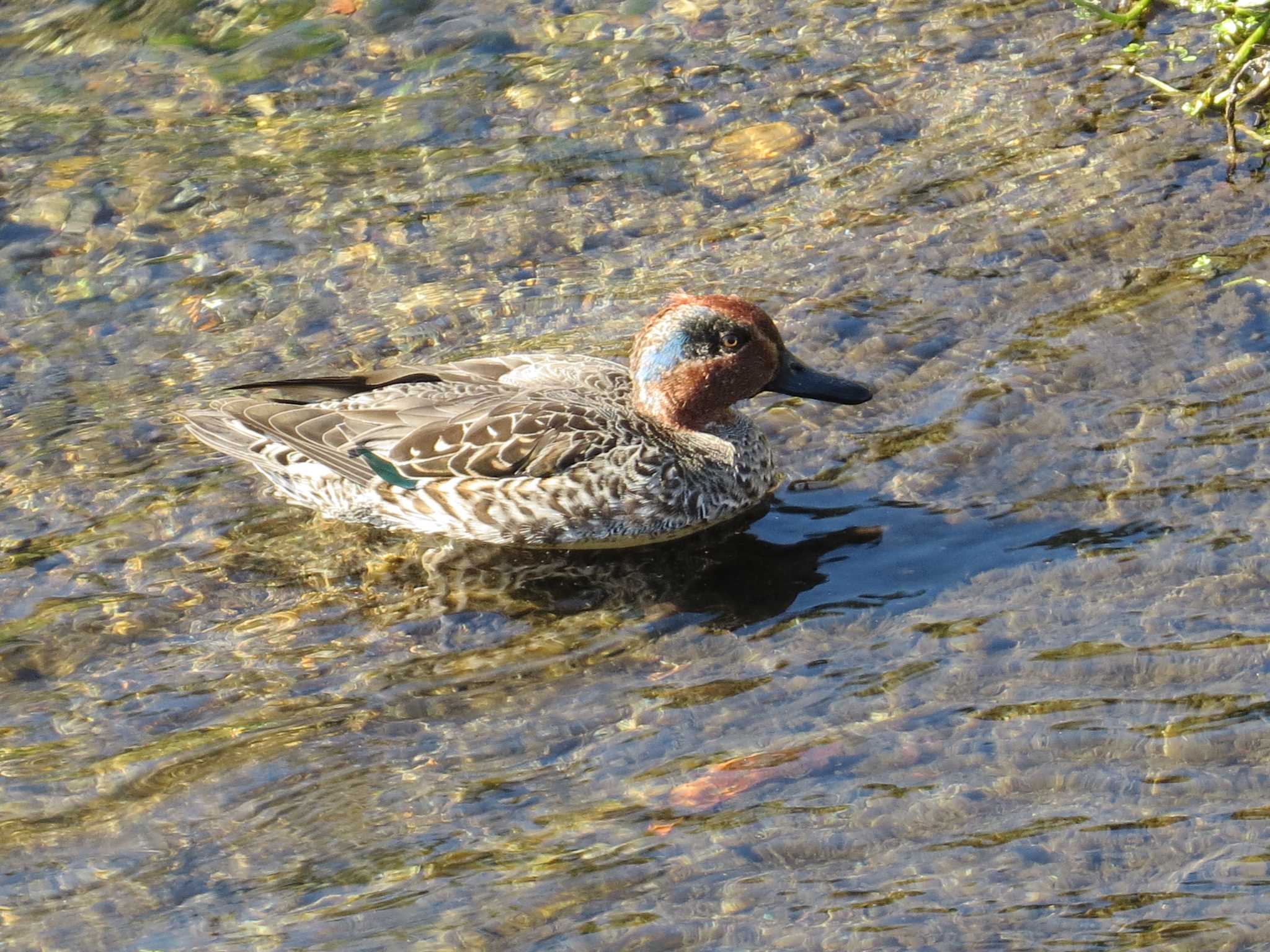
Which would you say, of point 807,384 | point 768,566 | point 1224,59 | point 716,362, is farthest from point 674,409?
point 1224,59

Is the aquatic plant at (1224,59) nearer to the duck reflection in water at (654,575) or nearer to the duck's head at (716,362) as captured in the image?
the duck's head at (716,362)

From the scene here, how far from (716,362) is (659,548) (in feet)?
3.04

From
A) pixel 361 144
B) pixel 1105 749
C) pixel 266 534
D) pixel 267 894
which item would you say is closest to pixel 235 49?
pixel 361 144

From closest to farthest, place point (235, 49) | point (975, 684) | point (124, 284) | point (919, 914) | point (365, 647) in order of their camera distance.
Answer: point (919, 914), point (975, 684), point (365, 647), point (124, 284), point (235, 49)

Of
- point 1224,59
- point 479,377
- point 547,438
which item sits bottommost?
point 547,438

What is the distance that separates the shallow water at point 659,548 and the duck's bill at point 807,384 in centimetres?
39

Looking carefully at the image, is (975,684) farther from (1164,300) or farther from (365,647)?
(1164,300)

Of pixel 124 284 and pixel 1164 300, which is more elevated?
pixel 124 284

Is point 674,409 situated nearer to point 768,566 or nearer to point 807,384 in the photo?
point 807,384

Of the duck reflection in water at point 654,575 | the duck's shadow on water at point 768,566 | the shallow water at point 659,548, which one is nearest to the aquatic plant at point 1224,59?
the shallow water at point 659,548

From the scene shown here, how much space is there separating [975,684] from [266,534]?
3.47 metres

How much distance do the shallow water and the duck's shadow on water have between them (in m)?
0.03

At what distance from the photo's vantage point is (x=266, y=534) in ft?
24.7

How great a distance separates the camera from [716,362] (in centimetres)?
748
